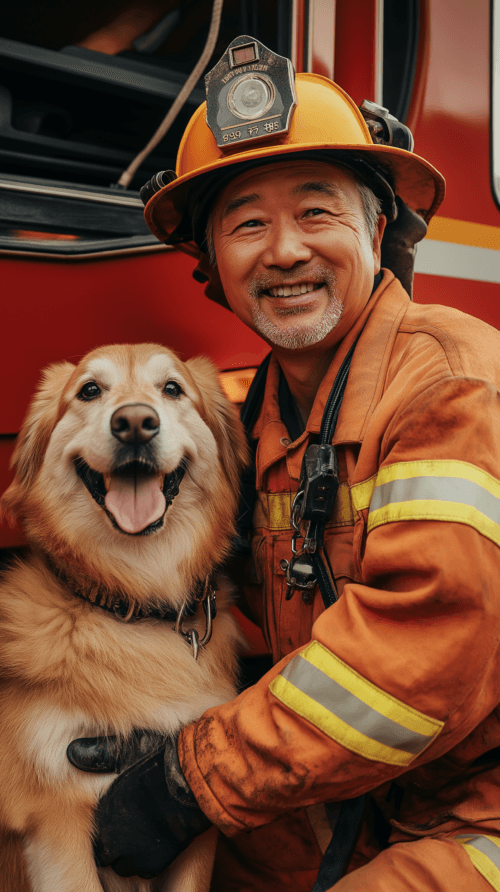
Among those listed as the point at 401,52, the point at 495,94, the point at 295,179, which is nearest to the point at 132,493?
the point at 295,179

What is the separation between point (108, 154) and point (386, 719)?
203 cm

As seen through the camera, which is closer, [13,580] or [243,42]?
[243,42]

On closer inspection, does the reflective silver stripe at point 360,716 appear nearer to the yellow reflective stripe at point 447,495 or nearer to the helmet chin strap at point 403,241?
the yellow reflective stripe at point 447,495

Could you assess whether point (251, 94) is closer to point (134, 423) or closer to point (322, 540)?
point (134, 423)

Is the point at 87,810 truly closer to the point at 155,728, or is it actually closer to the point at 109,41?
the point at 155,728

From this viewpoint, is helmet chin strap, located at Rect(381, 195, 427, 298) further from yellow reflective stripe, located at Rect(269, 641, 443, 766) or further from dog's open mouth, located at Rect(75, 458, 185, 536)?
yellow reflective stripe, located at Rect(269, 641, 443, 766)

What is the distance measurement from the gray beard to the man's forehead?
208mm

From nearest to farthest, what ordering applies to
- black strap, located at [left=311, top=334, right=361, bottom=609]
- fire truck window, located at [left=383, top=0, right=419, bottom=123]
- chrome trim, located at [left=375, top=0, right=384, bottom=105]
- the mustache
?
black strap, located at [left=311, top=334, right=361, bottom=609], the mustache, chrome trim, located at [left=375, top=0, right=384, bottom=105], fire truck window, located at [left=383, top=0, right=419, bottom=123]

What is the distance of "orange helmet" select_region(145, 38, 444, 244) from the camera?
5.64 ft

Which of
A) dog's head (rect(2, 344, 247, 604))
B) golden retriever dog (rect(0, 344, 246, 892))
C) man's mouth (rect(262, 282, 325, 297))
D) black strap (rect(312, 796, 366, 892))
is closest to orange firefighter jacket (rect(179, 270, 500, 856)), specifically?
black strap (rect(312, 796, 366, 892))

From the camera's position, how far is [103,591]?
1.79 meters

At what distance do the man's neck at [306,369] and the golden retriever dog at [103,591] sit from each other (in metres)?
0.26

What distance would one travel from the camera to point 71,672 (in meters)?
1.65

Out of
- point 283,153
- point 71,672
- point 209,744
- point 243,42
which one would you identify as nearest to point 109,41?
point 243,42
